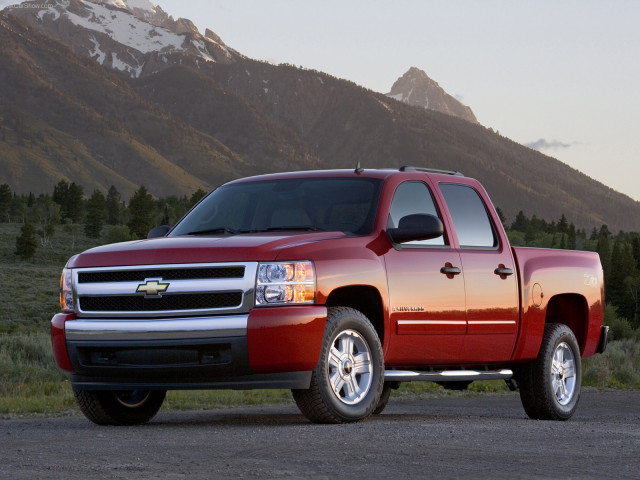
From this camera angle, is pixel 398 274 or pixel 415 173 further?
pixel 415 173

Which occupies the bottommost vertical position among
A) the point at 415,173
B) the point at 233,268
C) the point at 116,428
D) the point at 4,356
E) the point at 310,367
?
the point at 4,356

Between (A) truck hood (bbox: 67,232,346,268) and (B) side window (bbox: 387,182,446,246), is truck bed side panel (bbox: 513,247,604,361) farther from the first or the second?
(A) truck hood (bbox: 67,232,346,268)

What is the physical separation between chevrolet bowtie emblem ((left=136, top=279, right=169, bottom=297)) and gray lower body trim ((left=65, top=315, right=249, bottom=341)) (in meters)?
0.21

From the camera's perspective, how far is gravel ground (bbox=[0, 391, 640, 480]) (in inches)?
255

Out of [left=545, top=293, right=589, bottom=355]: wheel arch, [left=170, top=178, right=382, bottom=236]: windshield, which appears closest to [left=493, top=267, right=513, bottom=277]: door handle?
[left=545, top=293, right=589, bottom=355]: wheel arch

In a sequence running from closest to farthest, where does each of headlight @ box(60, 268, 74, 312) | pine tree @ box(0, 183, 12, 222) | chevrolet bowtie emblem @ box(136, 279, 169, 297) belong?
chevrolet bowtie emblem @ box(136, 279, 169, 297), headlight @ box(60, 268, 74, 312), pine tree @ box(0, 183, 12, 222)

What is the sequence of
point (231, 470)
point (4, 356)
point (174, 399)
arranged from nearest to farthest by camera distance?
point (231, 470), point (174, 399), point (4, 356)

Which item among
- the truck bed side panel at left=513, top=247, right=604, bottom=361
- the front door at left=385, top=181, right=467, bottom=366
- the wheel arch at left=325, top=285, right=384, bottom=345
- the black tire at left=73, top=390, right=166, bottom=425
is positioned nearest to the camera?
the wheel arch at left=325, top=285, right=384, bottom=345

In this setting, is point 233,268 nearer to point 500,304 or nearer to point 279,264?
point 279,264

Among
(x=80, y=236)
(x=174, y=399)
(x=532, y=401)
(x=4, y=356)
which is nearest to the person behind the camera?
(x=532, y=401)

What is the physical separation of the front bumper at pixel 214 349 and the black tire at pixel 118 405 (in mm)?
914

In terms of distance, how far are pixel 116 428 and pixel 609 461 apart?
4.28 meters

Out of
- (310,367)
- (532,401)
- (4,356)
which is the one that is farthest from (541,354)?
(4,356)

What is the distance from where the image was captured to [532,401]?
11289mm
